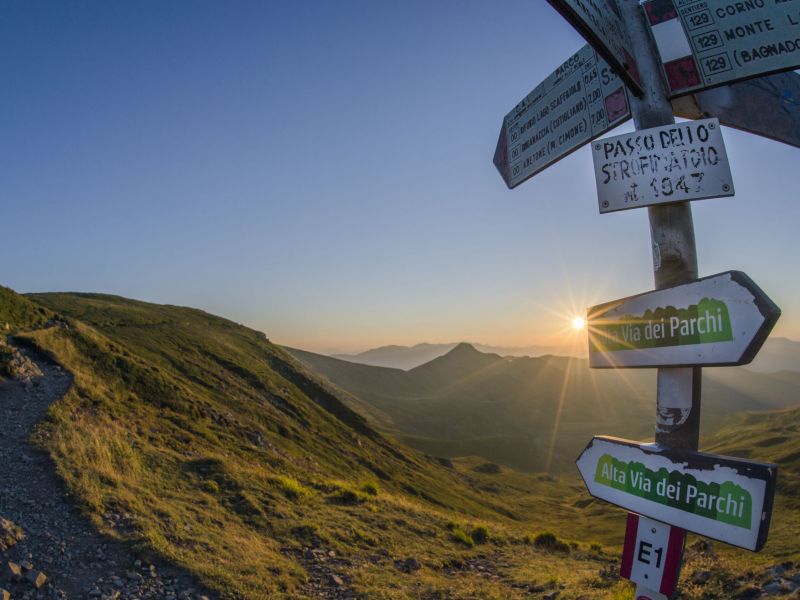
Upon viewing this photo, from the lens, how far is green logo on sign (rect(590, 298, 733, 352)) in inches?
89.8

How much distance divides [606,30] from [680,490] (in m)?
2.57

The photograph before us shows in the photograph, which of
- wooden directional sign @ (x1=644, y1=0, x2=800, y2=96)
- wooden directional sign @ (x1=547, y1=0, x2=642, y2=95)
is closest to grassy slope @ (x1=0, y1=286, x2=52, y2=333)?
wooden directional sign @ (x1=547, y1=0, x2=642, y2=95)

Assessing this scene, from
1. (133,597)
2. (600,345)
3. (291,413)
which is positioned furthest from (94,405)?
(291,413)

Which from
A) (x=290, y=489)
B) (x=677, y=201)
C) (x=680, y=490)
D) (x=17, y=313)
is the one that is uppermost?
(x=677, y=201)

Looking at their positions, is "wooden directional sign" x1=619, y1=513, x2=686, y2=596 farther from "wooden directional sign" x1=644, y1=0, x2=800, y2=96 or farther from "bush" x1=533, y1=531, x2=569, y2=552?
"bush" x1=533, y1=531, x2=569, y2=552

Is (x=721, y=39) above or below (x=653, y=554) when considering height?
above

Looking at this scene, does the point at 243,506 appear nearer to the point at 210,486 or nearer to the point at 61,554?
the point at 210,486

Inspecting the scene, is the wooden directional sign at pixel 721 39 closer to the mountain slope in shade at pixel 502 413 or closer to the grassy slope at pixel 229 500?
the grassy slope at pixel 229 500

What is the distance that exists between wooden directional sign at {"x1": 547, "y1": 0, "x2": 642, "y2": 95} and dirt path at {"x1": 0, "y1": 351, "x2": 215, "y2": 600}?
8476mm

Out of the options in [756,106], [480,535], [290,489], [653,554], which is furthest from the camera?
[480,535]

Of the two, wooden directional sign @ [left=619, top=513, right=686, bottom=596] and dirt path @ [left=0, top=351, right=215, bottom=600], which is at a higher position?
wooden directional sign @ [left=619, top=513, right=686, bottom=596]

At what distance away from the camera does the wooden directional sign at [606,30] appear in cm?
228

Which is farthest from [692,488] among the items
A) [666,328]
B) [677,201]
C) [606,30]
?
[606,30]

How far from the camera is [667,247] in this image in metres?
2.72
